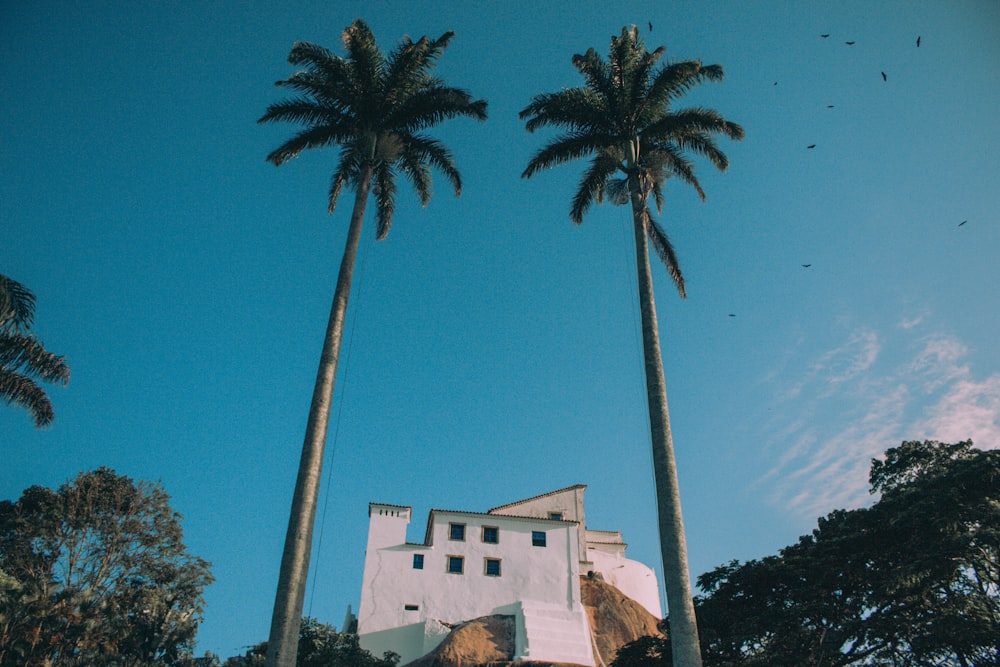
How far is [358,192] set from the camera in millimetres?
21328

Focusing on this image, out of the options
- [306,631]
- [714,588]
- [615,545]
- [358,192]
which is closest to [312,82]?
[358,192]

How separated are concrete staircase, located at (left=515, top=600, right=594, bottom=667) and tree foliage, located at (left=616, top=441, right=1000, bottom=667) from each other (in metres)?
16.4

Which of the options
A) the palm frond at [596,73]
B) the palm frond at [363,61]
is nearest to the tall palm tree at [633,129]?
the palm frond at [596,73]

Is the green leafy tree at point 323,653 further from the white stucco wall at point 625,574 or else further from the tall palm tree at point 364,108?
the tall palm tree at point 364,108

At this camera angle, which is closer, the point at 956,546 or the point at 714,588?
the point at 956,546

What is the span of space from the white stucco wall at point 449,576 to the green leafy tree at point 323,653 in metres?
3.72

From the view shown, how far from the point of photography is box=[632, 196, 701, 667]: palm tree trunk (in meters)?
14.5

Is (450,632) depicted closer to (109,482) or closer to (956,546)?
(109,482)

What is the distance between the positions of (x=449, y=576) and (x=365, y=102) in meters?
34.6

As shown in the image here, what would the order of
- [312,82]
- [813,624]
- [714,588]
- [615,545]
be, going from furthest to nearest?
[615,545], [714,588], [813,624], [312,82]

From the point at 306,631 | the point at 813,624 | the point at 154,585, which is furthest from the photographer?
the point at 306,631

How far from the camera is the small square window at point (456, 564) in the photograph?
156 ft

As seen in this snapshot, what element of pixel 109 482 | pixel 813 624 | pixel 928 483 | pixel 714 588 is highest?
pixel 109 482

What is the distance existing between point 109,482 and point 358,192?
979 inches
